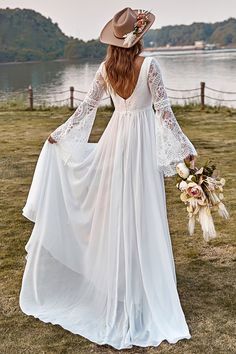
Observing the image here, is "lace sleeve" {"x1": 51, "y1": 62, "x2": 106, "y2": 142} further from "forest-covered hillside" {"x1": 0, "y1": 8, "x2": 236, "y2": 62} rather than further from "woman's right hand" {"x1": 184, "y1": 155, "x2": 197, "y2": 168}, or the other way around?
"forest-covered hillside" {"x1": 0, "y1": 8, "x2": 236, "y2": 62}

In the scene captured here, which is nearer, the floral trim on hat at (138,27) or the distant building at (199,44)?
the floral trim on hat at (138,27)

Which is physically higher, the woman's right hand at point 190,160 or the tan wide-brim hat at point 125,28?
the tan wide-brim hat at point 125,28

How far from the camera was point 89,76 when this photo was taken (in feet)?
135

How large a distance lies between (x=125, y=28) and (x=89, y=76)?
38.3 metres

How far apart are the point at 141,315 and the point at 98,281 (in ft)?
1.27

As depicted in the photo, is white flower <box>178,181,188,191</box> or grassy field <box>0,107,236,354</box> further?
white flower <box>178,181,188,191</box>

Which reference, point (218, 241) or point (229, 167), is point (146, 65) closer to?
point (218, 241)

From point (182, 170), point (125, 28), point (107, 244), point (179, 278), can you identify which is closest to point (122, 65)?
point (125, 28)

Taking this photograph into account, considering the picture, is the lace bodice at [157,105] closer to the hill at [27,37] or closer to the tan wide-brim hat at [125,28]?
the tan wide-brim hat at [125,28]

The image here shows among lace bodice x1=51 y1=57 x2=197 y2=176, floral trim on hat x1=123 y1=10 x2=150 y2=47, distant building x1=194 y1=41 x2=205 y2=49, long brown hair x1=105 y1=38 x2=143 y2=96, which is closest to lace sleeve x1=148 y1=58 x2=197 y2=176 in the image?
lace bodice x1=51 y1=57 x2=197 y2=176

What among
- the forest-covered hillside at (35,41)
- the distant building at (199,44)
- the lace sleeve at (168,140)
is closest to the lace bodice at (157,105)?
the lace sleeve at (168,140)

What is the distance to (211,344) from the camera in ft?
11.0

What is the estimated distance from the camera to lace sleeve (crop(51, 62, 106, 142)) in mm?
3664

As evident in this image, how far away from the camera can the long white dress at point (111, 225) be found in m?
3.49
